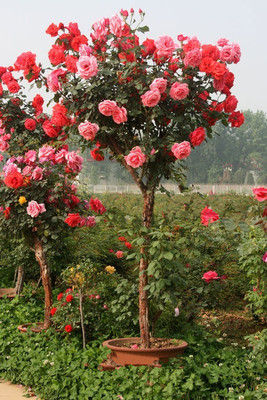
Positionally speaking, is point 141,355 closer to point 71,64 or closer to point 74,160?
point 74,160

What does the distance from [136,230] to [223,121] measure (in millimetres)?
1082

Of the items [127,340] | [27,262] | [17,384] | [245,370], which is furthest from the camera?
[27,262]

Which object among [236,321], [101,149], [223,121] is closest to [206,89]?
[223,121]

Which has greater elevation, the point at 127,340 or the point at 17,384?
the point at 127,340

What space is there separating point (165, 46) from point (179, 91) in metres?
0.43

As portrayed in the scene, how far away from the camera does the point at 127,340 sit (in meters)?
4.62

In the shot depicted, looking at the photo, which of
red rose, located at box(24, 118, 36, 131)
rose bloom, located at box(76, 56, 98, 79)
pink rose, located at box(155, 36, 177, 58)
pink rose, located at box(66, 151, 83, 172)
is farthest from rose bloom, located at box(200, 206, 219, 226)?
red rose, located at box(24, 118, 36, 131)

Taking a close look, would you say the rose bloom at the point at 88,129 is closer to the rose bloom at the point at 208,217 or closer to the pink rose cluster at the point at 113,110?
the pink rose cluster at the point at 113,110

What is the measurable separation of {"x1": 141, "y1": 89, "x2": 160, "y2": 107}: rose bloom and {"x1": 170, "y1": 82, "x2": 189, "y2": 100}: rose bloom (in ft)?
0.42

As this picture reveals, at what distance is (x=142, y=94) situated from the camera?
14.0 ft

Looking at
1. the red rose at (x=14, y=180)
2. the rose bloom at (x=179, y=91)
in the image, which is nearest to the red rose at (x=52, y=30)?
the rose bloom at (x=179, y=91)

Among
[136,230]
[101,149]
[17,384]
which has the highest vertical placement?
[101,149]

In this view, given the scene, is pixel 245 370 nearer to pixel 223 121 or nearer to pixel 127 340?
pixel 127 340

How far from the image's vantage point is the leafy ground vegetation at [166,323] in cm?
406
